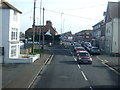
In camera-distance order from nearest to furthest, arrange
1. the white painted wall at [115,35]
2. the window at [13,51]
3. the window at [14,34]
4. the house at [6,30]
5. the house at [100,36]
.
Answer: the house at [6,30] → the window at [14,34] → the window at [13,51] → the white painted wall at [115,35] → the house at [100,36]

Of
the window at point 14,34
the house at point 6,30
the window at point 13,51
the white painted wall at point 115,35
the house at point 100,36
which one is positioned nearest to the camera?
the house at point 6,30

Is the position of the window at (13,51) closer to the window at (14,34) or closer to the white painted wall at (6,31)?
the window at (14,34)

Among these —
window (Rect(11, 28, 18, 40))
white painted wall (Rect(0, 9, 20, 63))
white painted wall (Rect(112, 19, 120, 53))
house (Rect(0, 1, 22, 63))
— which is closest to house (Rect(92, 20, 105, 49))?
white painted wall (Rect(112, 19, 120, 53))

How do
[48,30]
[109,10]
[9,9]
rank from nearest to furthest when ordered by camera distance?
[9,9] < [109,10] < [48,30]

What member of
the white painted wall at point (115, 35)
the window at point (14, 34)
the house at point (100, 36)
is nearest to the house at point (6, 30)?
the window at point (14, 34)

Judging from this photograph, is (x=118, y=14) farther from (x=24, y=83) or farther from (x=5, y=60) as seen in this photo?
(x=24, y=83)

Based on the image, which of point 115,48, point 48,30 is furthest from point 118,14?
point 48,30

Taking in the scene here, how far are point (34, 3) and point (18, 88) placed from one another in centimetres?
1982

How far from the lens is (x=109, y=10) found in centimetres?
3956

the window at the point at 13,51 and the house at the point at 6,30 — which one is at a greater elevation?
the house at the point at 6,30

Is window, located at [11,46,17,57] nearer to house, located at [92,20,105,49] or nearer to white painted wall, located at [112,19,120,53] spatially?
white painted wall, located at [112,19,120,53]

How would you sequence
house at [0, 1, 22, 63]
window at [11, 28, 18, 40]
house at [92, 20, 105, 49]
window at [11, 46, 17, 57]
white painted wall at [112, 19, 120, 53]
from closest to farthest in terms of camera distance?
house at [0, 1, 22, 63]
window at [11, 28, 18, 40]
window at [11, 46, 17, 57]
white painted wall at [112, 19, 120, 53]
house at [92, 20, 105, 49]

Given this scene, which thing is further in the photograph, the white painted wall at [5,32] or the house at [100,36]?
the house at [100,36]

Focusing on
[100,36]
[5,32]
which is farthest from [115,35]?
[5,32]
